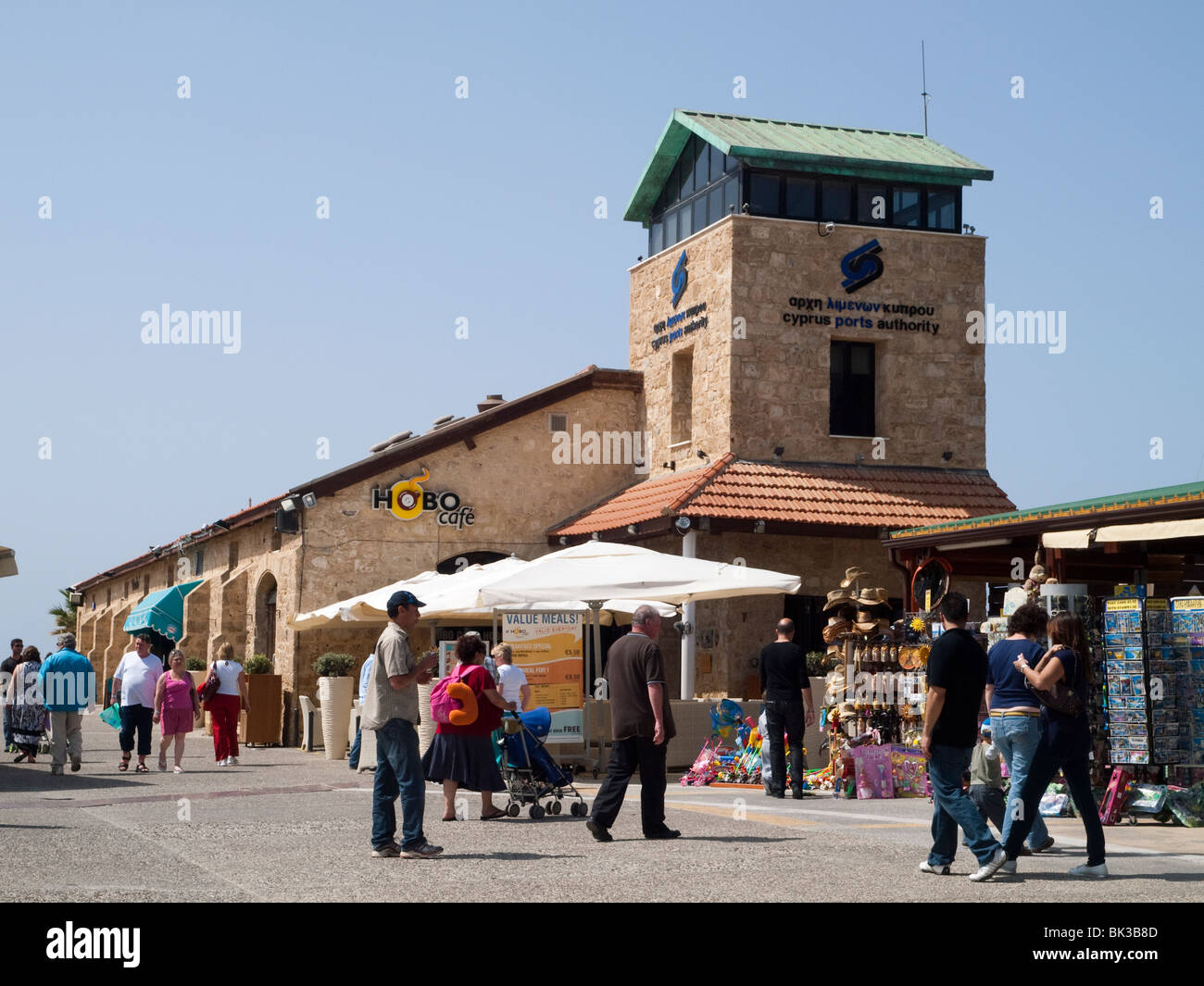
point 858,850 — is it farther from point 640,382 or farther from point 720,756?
point 640,382

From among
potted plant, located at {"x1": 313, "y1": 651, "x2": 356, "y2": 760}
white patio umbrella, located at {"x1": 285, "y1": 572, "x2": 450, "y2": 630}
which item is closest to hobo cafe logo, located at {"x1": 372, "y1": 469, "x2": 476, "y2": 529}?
white patio umbrella, located at {"x1": 285, "y1": 572, "x2": 450, "y2": 630}

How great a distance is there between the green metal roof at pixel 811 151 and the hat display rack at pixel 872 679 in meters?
10.8

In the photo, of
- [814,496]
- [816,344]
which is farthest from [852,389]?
[814,496]

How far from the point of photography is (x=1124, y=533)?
14.5 meters

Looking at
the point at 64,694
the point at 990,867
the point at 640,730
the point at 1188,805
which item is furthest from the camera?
the point at 64,694

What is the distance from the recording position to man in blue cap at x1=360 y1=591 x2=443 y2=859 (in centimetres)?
993

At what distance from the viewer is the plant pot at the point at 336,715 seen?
69.9 ft

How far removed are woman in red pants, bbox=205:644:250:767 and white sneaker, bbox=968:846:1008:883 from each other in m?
12.9

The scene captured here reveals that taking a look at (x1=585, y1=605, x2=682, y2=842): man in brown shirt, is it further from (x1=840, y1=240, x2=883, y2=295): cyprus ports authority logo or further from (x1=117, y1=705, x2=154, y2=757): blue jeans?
(x1=840, y1=240, x2=883, y2=295): cyprus ports authority logo

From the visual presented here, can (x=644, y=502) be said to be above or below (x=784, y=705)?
above

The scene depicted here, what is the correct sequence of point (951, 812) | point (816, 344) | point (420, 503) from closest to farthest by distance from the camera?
point (951, 812), point (816, 344), point (420, 503)

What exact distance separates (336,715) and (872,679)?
837 cm

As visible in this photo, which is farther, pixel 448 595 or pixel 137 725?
pixel 137 725

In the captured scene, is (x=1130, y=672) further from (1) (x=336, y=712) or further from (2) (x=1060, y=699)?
(1) (x=336, y=712)
